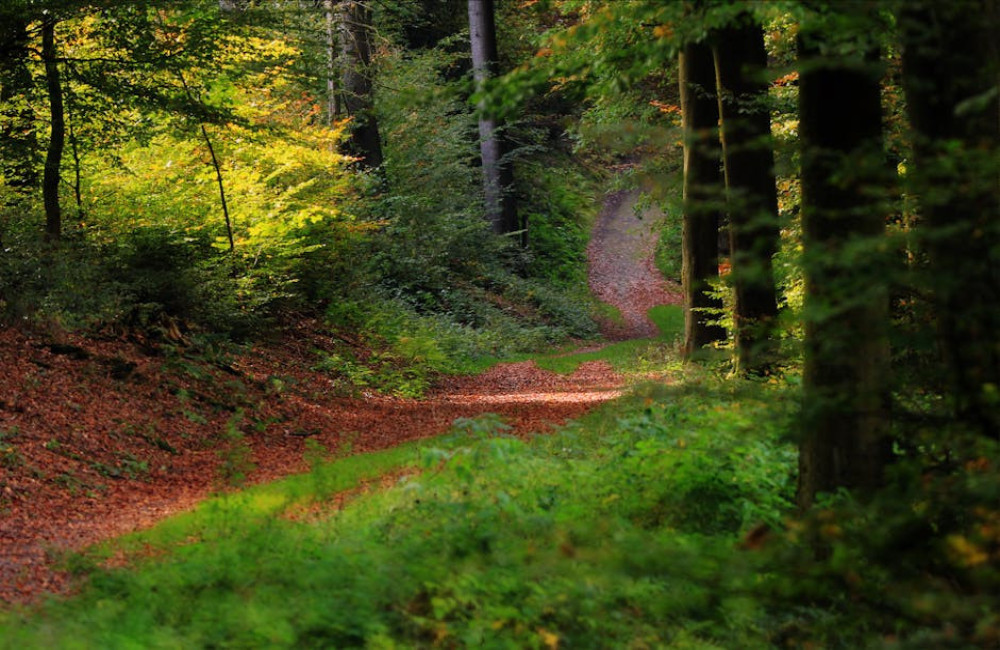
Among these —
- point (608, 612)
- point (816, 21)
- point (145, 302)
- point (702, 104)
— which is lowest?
point (608, 612)

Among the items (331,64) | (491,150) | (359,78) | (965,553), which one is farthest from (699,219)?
(491,150)

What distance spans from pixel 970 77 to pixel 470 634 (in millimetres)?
3789

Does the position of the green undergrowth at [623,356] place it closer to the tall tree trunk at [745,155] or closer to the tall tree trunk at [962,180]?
the tall tree trunk at [745,155]

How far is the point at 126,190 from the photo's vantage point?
600 inches

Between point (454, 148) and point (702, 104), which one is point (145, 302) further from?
point (454, 148)

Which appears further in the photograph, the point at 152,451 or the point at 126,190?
the point at 126,190

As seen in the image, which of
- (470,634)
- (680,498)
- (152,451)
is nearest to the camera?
(470,634)

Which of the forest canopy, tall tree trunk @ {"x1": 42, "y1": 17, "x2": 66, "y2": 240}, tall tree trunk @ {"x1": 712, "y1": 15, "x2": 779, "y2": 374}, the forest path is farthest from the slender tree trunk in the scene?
tall tree trunk @ {"x1": 712, "y1": 15, "x2": 779, "y2": 374}

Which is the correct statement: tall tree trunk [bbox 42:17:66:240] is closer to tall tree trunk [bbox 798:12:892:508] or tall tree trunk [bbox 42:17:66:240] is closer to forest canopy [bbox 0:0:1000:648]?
forest canopy [bbox 0:0:1000:648]

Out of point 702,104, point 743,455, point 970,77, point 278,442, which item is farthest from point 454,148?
point 970,77

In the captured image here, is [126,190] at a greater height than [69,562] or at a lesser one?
greater

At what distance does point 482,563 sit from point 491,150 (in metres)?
26.3

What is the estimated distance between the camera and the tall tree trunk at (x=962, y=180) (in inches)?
151

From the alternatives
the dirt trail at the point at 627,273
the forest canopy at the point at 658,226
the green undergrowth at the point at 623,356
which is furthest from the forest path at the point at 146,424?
the dirt trail at the point at 627,273
